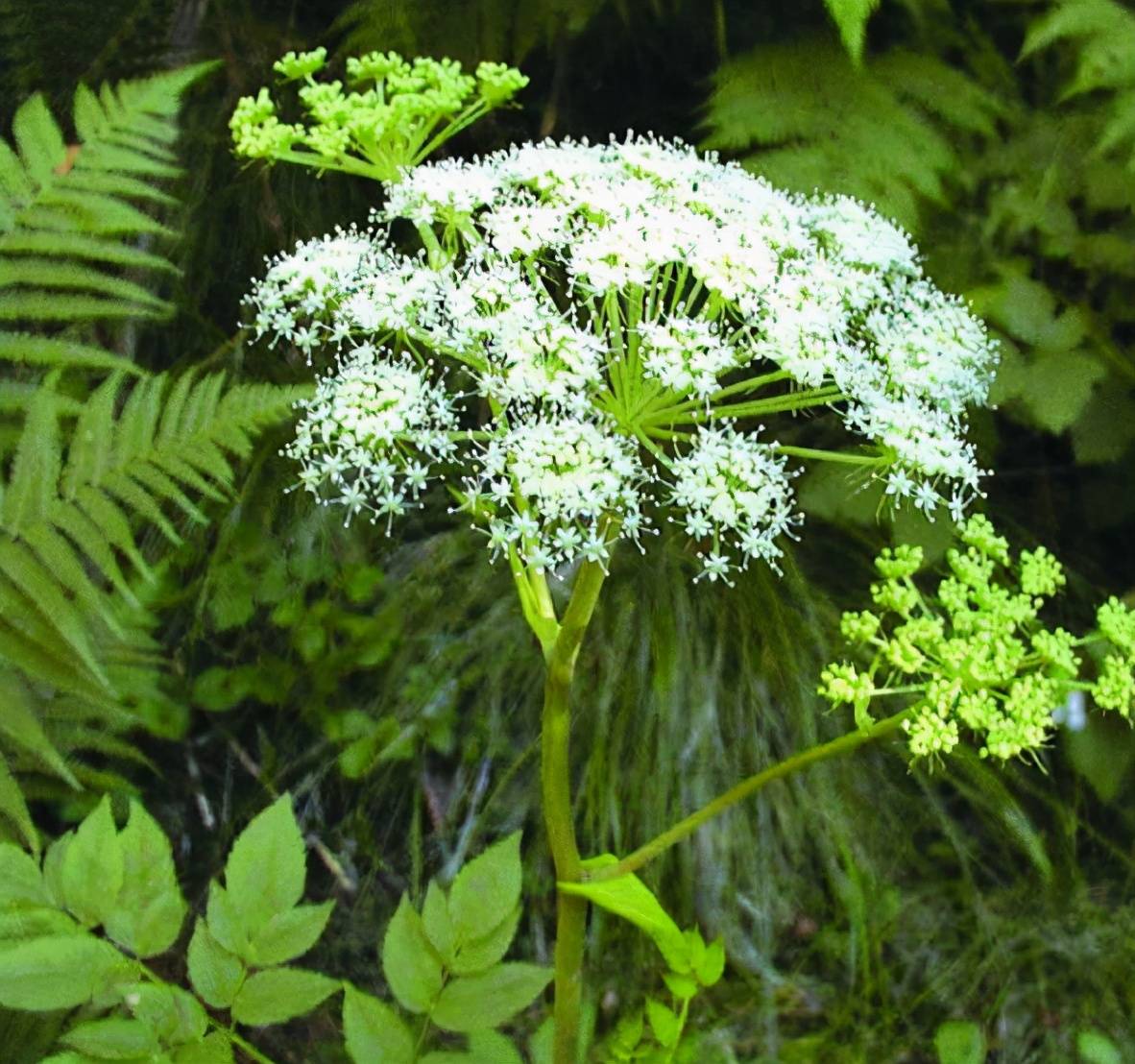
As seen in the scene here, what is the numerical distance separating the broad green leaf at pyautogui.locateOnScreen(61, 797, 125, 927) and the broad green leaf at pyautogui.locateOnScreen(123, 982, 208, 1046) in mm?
80

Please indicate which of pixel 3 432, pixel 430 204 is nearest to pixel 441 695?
pixel 3 432

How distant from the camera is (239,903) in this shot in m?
1.04

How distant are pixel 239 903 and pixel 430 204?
0.72 m

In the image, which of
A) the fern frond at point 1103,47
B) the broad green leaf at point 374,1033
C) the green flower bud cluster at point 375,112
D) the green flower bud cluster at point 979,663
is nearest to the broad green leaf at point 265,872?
the broad green leaf at point 374,1033

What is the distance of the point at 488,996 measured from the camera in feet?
3.39

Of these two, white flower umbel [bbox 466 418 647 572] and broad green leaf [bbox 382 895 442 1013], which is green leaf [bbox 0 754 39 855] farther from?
white flower umbel [bbox 466 418 647 572]

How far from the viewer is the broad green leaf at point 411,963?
1.03 metres

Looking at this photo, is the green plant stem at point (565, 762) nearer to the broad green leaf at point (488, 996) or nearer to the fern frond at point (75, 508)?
the broad green leaf at point (488, 996)

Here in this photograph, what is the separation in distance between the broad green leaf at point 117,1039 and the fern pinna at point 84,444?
1.02 ft

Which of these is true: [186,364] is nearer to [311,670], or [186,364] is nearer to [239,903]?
[311,670]

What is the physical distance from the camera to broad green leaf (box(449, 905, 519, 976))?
1.04 m

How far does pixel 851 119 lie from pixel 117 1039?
1.47m

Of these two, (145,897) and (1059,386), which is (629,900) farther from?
(1059,386)

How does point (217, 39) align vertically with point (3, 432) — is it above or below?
above
